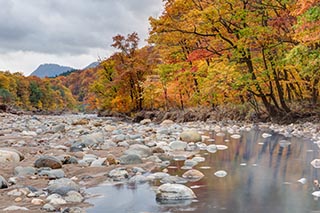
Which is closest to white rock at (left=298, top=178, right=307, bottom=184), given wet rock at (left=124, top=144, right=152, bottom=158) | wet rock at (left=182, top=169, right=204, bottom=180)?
wet rock at (left=182, top=169, right=204, bottom=180)

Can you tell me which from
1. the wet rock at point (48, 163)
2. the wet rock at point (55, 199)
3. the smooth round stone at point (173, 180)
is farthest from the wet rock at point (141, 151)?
the wet rock at point (55, 199)

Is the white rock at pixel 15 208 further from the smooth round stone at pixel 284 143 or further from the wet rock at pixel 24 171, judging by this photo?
the smooth round stone at pixel 284 143

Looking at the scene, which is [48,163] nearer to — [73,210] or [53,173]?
[53,173]

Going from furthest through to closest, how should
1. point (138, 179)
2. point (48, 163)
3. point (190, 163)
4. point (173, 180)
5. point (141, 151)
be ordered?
point (141, 151) < point (190, 163) < point (48, 163) < point (138, 179) < point (173, 180)

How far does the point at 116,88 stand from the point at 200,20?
2128cm

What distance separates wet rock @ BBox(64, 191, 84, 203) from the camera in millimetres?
3525

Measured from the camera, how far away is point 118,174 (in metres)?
4.68

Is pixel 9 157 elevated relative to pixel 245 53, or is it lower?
lower

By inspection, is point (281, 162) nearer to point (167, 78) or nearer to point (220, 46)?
point (220, 46)

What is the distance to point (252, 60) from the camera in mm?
13125

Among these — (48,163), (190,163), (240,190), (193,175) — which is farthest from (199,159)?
(48,163)

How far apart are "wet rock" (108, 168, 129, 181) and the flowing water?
381 mm

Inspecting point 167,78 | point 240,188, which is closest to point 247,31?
point 167,78

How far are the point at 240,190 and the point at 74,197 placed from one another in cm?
184
